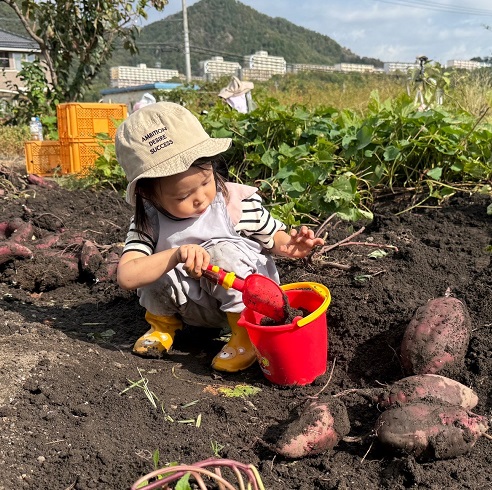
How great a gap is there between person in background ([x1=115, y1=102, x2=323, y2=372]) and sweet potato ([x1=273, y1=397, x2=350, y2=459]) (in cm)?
63

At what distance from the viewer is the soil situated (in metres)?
1.53

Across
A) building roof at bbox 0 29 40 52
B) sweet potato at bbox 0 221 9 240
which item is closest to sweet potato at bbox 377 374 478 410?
sweet potato at bbox 0 221 9 240

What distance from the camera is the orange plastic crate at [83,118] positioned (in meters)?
7.20

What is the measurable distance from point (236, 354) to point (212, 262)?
37 centimetres

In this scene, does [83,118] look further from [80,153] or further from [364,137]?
[364,137]

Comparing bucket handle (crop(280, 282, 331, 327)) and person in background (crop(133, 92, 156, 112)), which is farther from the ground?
person in background (crop(133, 92, 156, 112))

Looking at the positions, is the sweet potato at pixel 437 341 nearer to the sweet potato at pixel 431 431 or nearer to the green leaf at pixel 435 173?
the sweet potato at pixel 431 431

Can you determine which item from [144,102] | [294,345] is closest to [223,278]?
[294,345]

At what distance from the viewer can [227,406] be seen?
1.92 metres

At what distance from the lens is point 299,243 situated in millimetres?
2395

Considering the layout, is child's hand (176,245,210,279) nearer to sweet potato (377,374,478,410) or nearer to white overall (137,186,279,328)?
white overall (137,186,279,328)

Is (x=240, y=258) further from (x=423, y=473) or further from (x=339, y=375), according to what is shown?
(x=423, y=473)

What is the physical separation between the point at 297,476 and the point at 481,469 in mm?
485

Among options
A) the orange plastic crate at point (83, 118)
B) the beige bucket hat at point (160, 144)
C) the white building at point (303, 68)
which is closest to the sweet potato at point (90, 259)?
the beige bucket hat at point (160, 144)
